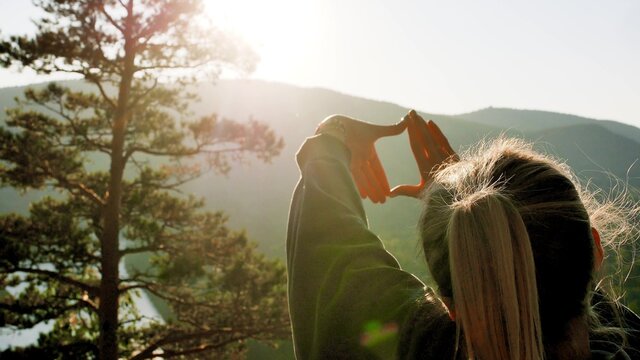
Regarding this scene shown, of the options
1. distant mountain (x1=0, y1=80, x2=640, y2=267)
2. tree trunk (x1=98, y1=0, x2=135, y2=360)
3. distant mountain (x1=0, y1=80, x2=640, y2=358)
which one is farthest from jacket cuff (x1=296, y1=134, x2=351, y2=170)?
distant mountain (x1=0, y1=80, x2=640, y2=267)

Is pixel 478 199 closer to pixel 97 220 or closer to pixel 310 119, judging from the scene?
pixel 97 220

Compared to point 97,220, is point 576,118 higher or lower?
higher

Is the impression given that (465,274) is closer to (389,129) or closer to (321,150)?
(321,150)

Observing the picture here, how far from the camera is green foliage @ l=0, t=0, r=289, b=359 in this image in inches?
290

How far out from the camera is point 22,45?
6867mm

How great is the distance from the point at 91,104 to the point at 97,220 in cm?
213

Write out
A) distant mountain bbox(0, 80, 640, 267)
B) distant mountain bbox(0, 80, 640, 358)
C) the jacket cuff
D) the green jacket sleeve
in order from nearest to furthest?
the green jacket sleeve, the jacket cuff, distant mountain bbox(0, 80, 640, 358), distant mountain bbox(0, 80, 640, 267)

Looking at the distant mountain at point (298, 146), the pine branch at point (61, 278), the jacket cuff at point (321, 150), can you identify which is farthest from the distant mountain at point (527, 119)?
the jacket cuff at point (321, 150)

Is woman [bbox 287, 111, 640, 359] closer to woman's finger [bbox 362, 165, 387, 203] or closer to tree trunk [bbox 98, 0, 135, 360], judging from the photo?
woman's finger [bbox 362, 165, 387, 203]

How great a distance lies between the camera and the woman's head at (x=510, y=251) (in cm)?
76

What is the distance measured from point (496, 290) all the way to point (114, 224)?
818 cm

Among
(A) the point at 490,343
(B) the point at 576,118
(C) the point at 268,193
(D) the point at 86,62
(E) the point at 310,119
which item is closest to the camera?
(A) the point at 490,343

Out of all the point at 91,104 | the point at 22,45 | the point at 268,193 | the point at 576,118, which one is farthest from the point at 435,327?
the point at 576,118

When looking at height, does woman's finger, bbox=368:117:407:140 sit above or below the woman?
above
